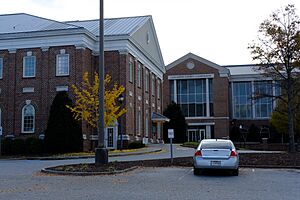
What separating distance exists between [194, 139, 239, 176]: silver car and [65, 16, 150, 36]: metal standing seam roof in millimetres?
22746

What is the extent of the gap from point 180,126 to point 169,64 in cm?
1519

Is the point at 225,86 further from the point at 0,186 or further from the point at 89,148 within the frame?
the point at 0,186

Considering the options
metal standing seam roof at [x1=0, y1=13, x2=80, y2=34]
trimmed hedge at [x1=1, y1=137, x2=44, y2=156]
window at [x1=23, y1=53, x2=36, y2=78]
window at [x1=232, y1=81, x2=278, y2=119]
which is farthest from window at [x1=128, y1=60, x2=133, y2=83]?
window at [x1=232, y1=81, x2=278, y2=119]

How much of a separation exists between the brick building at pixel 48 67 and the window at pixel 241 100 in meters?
35.5

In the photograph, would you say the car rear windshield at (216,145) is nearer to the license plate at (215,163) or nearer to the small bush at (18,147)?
the license plate at (215,163)

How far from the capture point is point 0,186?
13812 mm

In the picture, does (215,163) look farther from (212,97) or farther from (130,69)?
(212,97)

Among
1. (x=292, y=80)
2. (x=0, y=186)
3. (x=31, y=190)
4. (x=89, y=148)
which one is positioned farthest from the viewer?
(x=89, y=148)

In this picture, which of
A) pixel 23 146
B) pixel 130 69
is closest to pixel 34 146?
pixel 23 146

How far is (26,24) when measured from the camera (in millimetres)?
40438

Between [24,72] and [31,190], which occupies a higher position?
[24,72]

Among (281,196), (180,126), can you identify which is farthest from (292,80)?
(180,126)

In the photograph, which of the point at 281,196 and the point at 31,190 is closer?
the point at 281,196

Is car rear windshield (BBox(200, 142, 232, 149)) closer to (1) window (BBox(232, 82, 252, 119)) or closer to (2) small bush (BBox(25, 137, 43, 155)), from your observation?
(2) small bush (BBox(25, 137, 43, 155))
